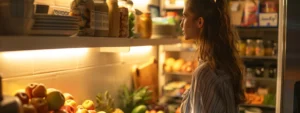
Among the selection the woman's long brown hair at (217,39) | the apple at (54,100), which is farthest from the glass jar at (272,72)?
the apple at (54,100)

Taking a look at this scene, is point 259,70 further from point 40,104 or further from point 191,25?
point 40,104

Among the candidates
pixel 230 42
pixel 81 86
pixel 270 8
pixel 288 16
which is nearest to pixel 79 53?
pixel 81 86

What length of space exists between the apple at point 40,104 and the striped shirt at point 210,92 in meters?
0.63

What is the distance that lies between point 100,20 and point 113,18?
0.55ft

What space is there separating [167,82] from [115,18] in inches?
71.6

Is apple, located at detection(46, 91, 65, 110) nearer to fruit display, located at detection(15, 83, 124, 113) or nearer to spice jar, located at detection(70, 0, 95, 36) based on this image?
fruit display, located at detection(15, 83, 124, 113)

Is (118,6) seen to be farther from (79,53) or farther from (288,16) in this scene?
(288,16)

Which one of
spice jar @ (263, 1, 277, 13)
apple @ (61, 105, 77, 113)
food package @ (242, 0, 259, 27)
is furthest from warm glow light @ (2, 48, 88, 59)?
spice jar @ (263, 1, 277, 13)

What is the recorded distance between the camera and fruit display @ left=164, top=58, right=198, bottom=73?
3.10 m

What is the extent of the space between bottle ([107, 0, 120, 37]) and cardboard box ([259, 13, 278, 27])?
1765 mm

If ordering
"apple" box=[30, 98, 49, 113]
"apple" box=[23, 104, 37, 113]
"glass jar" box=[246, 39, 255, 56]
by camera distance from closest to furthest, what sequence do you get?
"apple" box=[23, 104, 37, 113] < "apple" box=[30, 98, 49, 113] < "glass jar" box=[246, 39, 255, 56]

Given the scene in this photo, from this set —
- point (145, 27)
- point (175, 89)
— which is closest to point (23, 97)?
point (145, 27)

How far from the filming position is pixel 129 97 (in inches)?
81.5

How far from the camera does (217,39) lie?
4.74 ft
